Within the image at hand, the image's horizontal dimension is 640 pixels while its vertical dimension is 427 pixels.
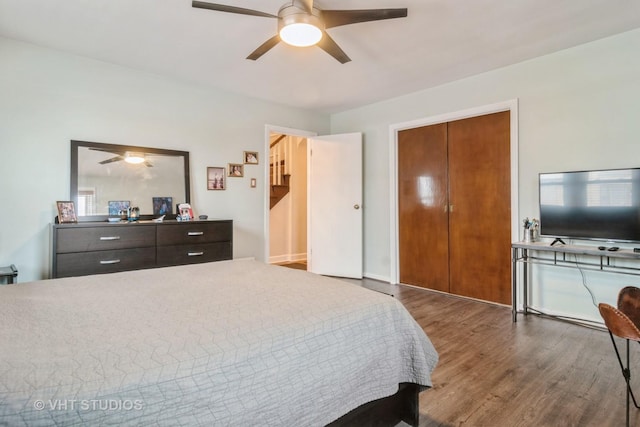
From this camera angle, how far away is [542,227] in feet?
10.1

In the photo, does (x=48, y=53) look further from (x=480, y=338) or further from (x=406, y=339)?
(x=480, y=338)

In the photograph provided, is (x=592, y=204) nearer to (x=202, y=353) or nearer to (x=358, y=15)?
(x=358, y=15)

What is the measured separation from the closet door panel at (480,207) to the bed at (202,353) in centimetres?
247

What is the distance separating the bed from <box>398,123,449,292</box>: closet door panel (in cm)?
273

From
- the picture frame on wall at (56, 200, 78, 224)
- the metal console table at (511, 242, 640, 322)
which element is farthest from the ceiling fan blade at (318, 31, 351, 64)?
the picture frame on wall at (56, 200, 78, 224)

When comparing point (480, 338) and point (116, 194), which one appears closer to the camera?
point (480, 338)

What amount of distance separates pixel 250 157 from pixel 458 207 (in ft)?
8.75

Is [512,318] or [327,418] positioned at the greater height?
[327,418]

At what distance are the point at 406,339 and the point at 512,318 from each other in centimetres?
222

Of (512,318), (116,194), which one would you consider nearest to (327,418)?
(512,318)

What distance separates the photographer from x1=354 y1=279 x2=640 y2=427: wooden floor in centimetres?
166

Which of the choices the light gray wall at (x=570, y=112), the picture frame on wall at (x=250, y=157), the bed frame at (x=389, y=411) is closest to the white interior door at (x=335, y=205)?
the picture frame on wall at (x=250, y=157)

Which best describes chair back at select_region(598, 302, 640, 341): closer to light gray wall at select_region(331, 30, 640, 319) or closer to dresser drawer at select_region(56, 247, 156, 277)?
light gray wall at select_region(331, 30, 640, 319)

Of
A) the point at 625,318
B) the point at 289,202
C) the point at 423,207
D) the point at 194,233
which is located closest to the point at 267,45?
the point at 194,233
